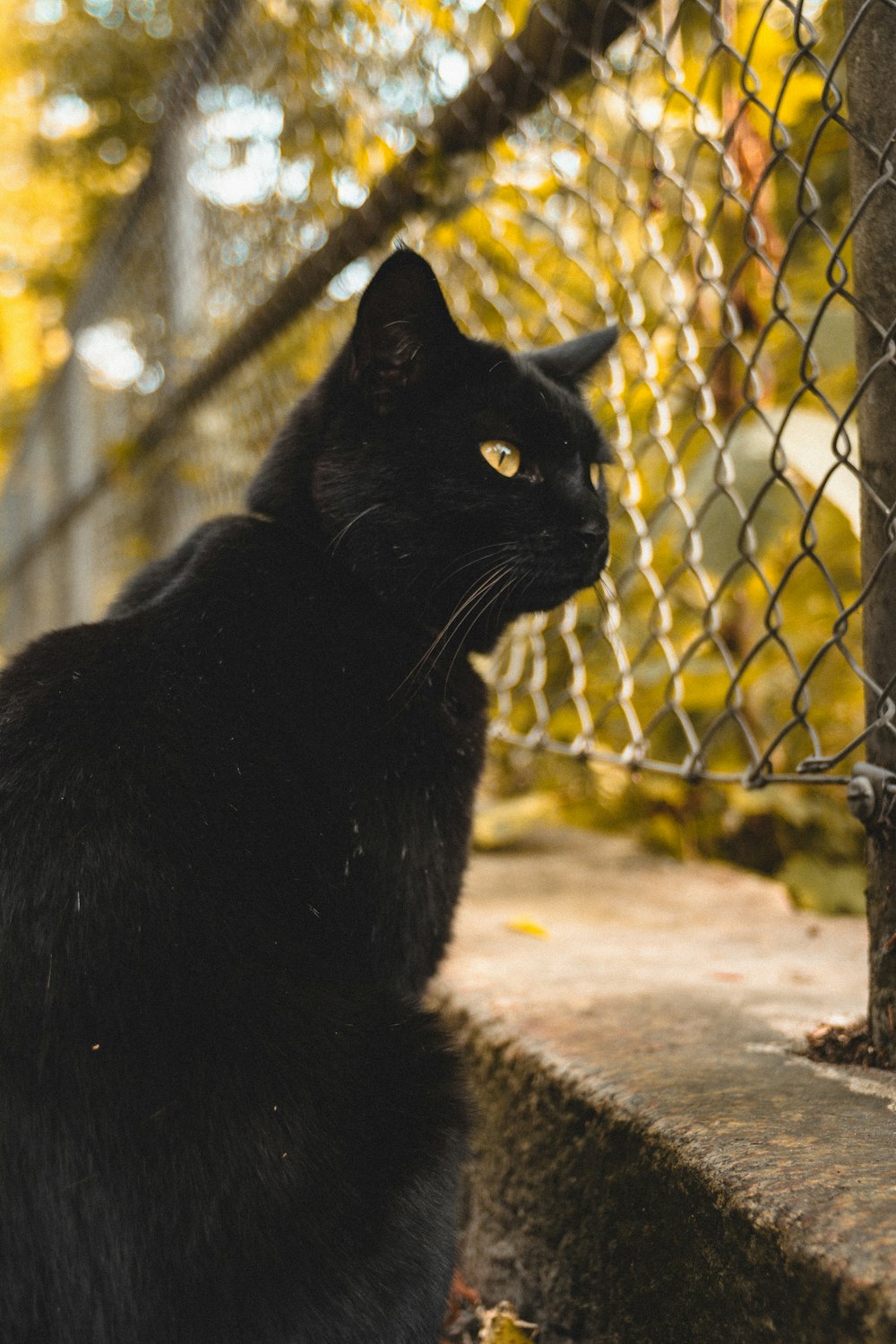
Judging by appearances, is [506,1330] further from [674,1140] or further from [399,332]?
[399,332]

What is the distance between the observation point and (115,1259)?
743 millimetres

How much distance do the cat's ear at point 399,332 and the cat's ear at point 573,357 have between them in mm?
Answer: 220

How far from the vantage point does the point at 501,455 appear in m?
1.23

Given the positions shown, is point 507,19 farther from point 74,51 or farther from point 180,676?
point 74,51

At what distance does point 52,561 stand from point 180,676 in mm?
6470

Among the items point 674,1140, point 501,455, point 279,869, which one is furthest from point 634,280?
point 674,1140

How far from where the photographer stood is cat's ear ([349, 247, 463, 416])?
3.69 feet

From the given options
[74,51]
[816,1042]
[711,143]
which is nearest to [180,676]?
[816,1042]

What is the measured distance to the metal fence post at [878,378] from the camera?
87cm

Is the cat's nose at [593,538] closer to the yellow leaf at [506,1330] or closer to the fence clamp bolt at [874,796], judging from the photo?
the fence clamp bolt at [874,796]

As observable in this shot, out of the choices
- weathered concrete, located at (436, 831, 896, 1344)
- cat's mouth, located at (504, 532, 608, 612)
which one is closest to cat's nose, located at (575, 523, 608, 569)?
cat's mouth, located at (504, 532, 608, 612)

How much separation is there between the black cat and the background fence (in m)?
0.29

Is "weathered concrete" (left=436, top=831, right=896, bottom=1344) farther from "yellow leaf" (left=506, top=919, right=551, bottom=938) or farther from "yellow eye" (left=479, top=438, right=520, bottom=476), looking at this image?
"yellow eye" (left=479, top=438, right=520, bottom=476)

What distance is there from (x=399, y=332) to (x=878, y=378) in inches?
21.8
